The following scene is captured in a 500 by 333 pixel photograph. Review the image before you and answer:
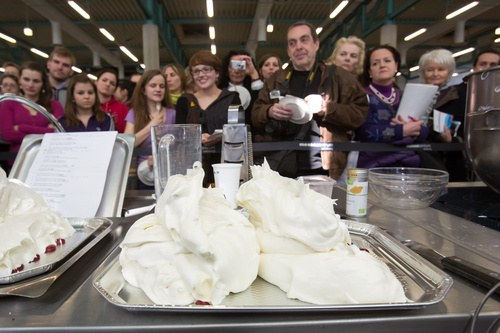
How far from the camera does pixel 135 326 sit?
43 cm

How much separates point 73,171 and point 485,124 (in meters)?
1.31

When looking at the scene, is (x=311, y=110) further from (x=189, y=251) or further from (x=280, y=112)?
(x=189, y=251)

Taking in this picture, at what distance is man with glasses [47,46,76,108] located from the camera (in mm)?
2840

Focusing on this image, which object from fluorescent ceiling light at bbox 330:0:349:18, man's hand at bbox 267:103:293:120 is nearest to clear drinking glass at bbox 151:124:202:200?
man's hand at bbox 267:103:293:120

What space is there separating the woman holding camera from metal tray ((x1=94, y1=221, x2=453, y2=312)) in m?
1.61

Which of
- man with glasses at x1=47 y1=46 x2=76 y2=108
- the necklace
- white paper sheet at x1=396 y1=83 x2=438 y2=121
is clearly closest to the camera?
white paper sheet at x1=396 y1=83 x2=438 y2=121

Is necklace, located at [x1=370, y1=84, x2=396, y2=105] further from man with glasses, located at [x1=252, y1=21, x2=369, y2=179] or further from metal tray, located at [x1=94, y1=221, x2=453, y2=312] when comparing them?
metal tray, located at [x1=94, y1=221, x2=453, y2=312]

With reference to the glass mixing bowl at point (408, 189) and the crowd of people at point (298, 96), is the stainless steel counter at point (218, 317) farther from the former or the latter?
the crowd of people at point (298, 96)

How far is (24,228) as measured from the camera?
0.62 metres

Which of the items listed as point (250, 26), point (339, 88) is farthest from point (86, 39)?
point (339, 88)

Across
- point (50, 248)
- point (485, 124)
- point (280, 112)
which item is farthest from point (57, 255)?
point (280, 112)

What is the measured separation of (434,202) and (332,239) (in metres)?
0.78

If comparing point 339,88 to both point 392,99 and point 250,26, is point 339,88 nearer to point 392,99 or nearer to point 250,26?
point 392,99

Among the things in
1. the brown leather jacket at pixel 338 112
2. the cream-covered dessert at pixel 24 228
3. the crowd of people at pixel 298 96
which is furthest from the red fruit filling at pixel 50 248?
the brown leather jacket at pixel 338 112
